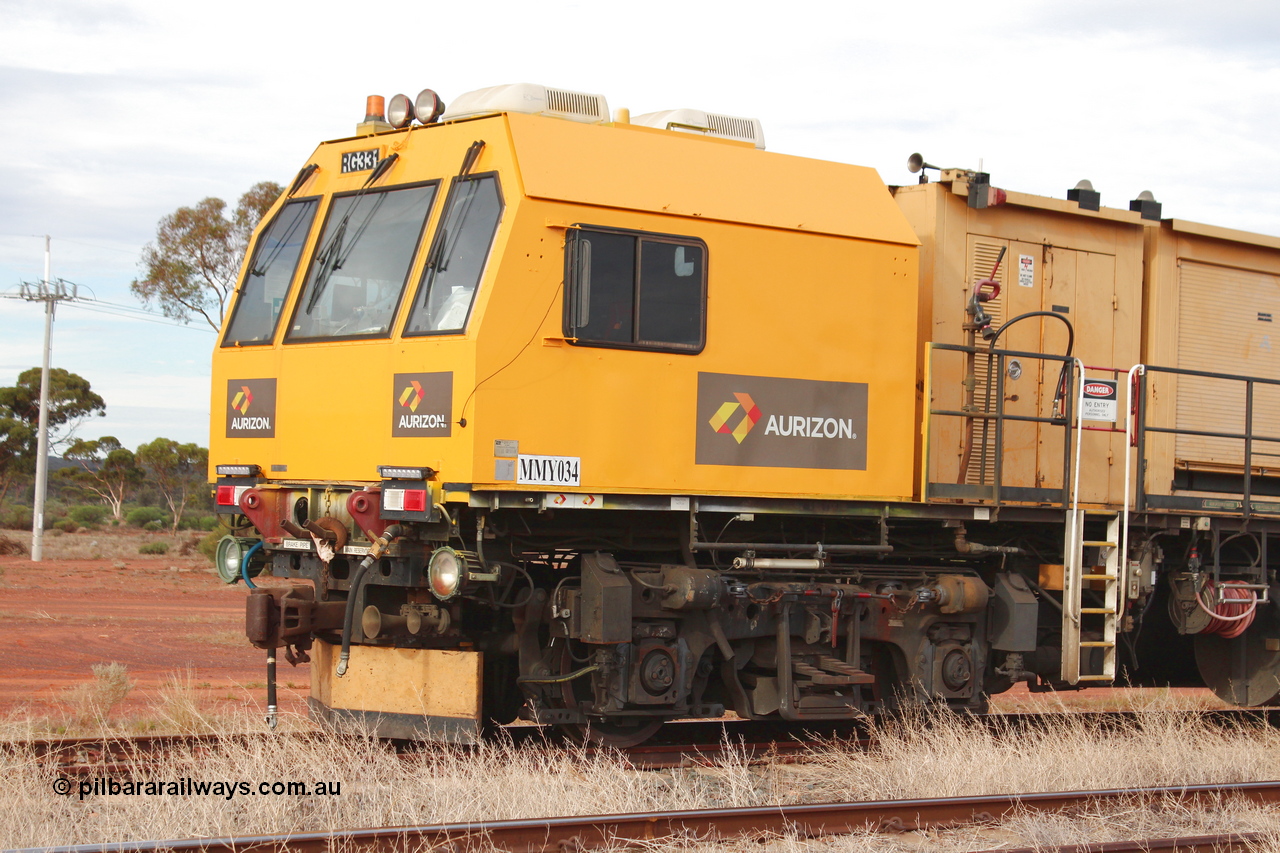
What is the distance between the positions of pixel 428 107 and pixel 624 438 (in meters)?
2.63

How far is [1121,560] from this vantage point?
916cm

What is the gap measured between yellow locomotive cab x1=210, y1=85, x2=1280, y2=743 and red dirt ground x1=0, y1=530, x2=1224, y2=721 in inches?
114

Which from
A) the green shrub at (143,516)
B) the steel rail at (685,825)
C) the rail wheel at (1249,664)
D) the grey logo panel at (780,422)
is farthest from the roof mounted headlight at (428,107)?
the green shrub at (143,516)

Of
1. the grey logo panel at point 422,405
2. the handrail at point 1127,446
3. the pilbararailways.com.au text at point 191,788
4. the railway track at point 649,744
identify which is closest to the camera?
the pilbararailways.com.au text at point 191,788

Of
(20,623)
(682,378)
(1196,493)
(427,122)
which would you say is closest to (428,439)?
(682,378)

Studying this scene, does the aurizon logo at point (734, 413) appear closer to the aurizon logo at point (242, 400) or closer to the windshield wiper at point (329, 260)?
the windshield wiper at point (329, 260)

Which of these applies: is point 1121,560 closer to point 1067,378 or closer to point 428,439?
point 1067,378

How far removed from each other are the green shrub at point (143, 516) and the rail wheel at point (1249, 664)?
43.8 m

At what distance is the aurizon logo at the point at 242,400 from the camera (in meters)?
8.27

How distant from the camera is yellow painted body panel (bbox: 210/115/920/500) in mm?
7055

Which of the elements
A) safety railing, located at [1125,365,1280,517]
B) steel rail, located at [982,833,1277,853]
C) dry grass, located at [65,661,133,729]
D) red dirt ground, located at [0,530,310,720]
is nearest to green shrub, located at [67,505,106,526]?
red dirt ground, located at [0,530,310,720]

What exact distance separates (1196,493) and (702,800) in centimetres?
599

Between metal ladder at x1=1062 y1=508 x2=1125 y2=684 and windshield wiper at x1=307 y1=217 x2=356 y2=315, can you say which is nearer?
windshield wiper at x1=307 y1=217 x2=356 y2=315

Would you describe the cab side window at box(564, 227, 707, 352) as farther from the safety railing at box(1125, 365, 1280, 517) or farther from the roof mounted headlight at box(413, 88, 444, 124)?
the safety railing at box(1125, 365, 1280, 517)
